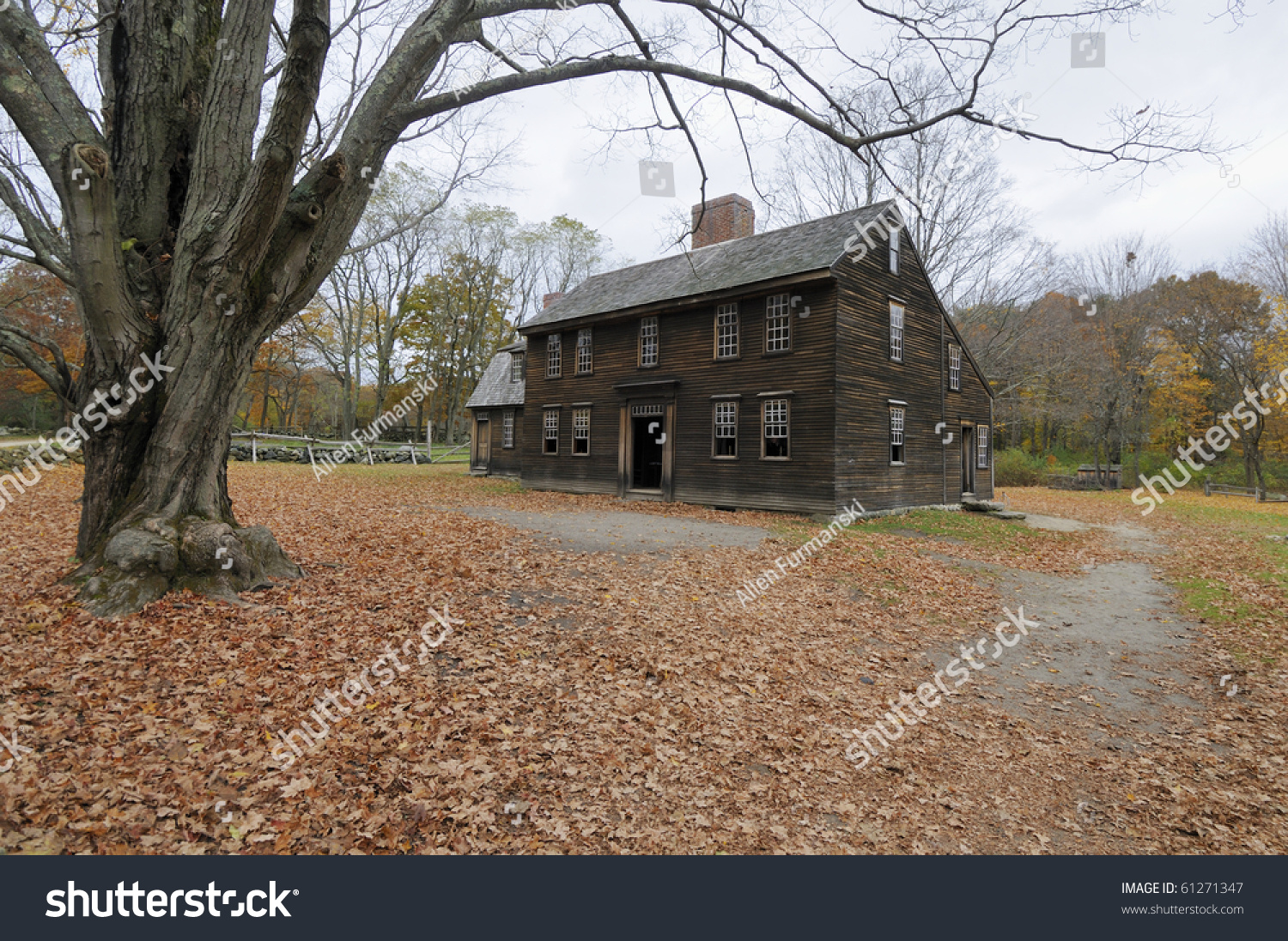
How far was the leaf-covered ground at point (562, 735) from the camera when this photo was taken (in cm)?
341

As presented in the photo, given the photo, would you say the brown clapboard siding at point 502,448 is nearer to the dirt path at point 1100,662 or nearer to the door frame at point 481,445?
the door frame at point 481,445

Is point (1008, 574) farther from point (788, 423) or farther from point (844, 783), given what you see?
point (844, 783)

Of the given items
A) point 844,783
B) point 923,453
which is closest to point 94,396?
point 844,783

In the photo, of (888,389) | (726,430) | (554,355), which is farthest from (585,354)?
(888,389)

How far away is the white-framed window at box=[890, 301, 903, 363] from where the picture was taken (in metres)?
18.8

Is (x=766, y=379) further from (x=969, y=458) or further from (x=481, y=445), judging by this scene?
(x=481, y=445)

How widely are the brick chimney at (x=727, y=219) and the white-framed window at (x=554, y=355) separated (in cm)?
672

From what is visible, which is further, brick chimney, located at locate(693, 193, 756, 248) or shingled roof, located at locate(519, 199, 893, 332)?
brick chimney, located at locate(693, 193, 756, 248)

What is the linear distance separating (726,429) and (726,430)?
39mm

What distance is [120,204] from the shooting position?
6094 millimetres

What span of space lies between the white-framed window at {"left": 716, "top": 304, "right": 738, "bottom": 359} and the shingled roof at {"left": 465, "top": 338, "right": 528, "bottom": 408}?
13.6 metres
